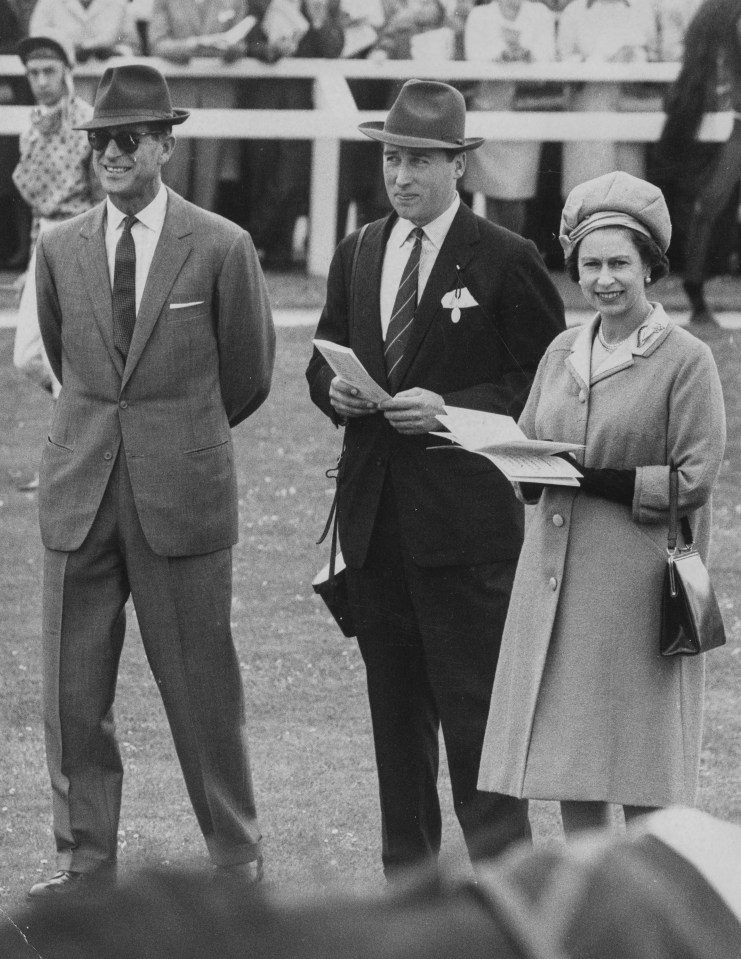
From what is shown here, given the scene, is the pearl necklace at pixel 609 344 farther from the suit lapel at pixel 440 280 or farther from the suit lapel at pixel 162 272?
the suit lapel at pixel 162 272

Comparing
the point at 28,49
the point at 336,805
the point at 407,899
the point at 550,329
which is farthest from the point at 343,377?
the point at 28,49

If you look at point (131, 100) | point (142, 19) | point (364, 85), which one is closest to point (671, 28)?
point (364, 85)

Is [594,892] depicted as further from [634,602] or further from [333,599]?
[333,599]

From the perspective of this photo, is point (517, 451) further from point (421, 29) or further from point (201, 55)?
point (421, 29)

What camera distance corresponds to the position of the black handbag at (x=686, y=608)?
374 centimetres

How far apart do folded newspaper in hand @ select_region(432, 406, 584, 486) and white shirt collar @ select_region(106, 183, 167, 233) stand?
121 cm

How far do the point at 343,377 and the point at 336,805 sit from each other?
1763mm

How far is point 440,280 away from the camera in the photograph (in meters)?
4.43

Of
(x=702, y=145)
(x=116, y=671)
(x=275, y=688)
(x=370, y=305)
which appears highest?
Answer: (x=370, y=305)

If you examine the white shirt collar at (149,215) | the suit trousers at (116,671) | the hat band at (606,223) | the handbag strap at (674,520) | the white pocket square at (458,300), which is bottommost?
the suit trousers at (116,671)

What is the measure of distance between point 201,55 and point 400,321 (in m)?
7.21

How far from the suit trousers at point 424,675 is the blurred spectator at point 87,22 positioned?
749 cm

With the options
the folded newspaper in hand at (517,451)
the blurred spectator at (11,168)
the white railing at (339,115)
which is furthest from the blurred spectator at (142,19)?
the folded newspaper in hand at (517,451)

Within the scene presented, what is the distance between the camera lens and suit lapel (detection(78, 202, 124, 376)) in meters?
4.57
